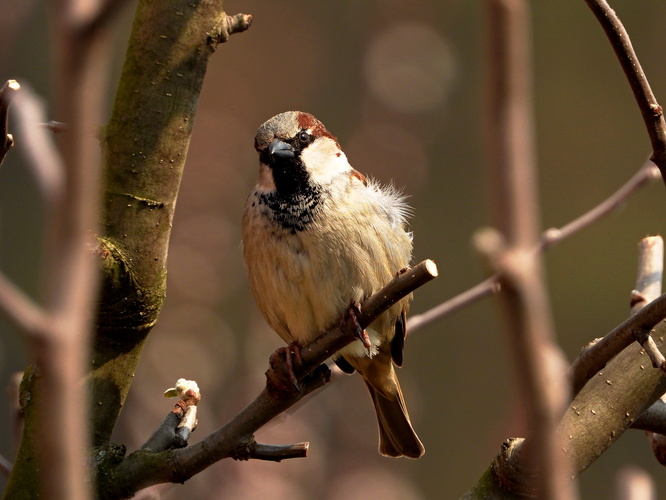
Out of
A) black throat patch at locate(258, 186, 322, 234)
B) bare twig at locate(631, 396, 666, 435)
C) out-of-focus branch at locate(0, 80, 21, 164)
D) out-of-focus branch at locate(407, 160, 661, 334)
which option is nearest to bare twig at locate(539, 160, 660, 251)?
out-of-focus branch at locate(407, 160, 661, 334)

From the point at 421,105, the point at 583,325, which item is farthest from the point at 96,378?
the point at 583,325

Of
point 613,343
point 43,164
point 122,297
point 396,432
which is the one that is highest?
point 43,164

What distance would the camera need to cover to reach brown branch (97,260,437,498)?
4.69ft

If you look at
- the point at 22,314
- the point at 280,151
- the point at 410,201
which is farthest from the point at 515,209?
the point at 410,201

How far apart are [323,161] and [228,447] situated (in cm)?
104

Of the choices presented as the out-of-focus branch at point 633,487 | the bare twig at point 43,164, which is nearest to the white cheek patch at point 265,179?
the out-of-focus branch at point 633,487

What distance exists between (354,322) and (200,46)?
578 millimetres

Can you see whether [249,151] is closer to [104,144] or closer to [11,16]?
[11,16]

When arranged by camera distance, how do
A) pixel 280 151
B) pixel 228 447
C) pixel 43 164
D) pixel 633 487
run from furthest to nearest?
1. pixel 280 151
2. pixel 228 447
3. pixel 633 487
4. pixel 43 164

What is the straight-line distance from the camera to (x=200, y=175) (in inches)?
166

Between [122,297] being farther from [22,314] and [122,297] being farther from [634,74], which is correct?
[22,314]

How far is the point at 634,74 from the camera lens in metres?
1.25

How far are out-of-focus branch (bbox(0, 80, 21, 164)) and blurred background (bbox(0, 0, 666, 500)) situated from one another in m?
1.83

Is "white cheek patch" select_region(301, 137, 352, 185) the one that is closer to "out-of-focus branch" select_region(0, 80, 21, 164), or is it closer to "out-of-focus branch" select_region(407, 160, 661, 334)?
"out-of-focus branch" select_region(407, 160, 661, 334)
